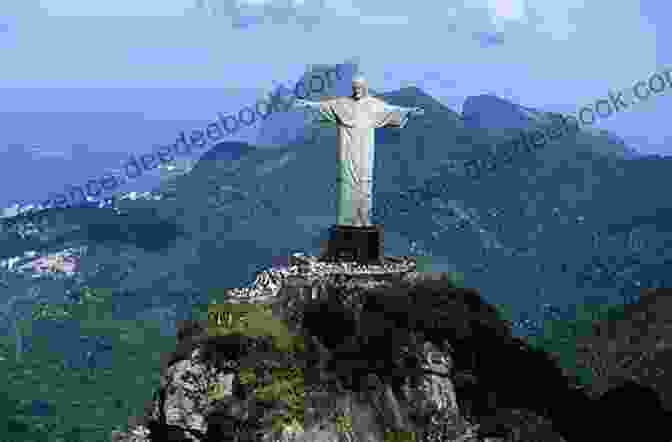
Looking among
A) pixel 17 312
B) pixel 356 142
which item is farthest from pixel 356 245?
pixel 17 312

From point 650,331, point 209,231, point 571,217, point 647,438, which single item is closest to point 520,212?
point 571,217

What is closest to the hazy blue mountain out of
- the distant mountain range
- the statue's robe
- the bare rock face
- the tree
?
the distant mountain range

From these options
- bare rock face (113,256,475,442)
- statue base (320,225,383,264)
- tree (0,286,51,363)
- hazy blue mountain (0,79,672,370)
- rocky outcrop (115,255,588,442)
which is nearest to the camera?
bare rock face (113,256,475,442)

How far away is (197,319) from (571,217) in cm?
14546

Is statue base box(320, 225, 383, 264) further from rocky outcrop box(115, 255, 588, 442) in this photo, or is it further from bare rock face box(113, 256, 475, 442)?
bare rock face box(113, 256, 475, 442)

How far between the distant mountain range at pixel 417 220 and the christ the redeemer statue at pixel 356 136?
9114cm

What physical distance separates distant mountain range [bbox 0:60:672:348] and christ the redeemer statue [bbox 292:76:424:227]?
299 feet

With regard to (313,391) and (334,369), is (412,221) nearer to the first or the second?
(334,369)

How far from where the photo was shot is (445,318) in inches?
611

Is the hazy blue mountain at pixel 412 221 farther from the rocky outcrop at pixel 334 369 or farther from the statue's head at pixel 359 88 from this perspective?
the rocky outcrop at pixel 334 369

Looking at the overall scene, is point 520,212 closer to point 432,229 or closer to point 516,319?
point 432,229

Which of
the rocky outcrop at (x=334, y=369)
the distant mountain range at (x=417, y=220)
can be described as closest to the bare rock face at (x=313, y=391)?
the rocky outcrop at (x=334, y=369)

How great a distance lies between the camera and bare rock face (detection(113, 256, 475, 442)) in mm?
13656

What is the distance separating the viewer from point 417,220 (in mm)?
142875
